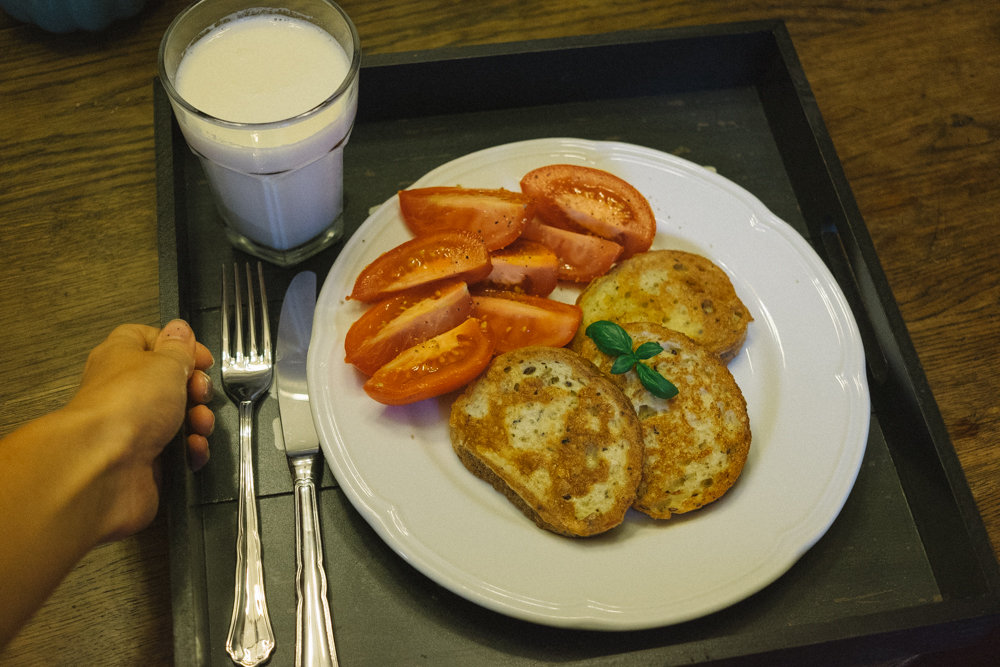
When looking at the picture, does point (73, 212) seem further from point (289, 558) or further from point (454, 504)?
point (454, 504)

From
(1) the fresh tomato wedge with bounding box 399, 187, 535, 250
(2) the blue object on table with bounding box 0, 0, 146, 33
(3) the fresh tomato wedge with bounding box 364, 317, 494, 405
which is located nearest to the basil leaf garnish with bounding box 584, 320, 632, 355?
(3) the fresh tomato wedge with bounding box 364, 317, 494, 405

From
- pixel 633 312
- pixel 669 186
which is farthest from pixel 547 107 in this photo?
pixel 633 312

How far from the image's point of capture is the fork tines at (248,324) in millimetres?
1783

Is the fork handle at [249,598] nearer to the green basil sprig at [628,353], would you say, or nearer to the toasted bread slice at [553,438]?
the toasted bread slice at [553,438]

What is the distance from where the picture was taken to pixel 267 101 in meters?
1.74

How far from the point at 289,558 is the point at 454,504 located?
1.09ft

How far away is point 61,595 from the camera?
1612 millimetres

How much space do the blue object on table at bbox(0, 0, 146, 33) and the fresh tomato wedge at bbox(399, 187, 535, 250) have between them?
1039mm

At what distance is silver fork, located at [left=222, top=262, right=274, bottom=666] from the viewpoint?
1508mm

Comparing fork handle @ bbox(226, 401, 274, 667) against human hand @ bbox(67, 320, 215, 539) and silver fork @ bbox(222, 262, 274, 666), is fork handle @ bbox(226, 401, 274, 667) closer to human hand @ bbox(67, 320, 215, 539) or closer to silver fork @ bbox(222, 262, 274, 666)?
silver fork @ bbox(222, 262, 274, 666)

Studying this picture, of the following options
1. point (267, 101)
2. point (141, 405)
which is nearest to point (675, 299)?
point (267, 101)

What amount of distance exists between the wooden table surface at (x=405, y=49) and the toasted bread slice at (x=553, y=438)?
0.66 m

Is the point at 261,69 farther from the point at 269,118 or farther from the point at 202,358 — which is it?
the point at 202,358

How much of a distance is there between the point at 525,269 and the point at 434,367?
0.32 m
